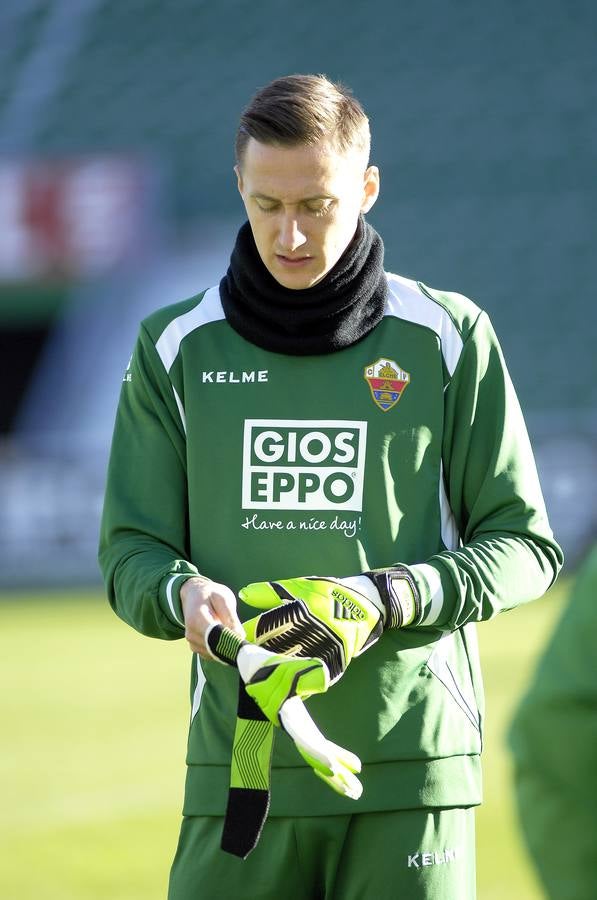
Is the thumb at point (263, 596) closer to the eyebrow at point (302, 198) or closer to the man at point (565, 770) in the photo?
the eyebrow at point (302, 198)

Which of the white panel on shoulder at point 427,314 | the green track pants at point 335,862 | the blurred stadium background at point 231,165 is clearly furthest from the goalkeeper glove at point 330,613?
the blurred stadium background at point 231,165

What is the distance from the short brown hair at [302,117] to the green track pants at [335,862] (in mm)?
1002

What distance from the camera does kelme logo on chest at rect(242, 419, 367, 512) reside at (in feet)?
7.30

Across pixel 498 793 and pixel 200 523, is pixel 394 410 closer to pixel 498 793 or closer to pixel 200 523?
pixel 200 523

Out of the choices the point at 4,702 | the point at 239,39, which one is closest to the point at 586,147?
the point at 239,39

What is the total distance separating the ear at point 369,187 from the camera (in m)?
2.29

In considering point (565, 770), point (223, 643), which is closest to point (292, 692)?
point (223, 643)

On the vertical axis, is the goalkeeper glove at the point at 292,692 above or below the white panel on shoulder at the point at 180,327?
below

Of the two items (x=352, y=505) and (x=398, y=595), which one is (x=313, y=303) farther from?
(x=398, y=595)

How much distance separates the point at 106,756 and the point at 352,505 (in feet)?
14.4

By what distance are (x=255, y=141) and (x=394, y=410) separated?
0.46 m

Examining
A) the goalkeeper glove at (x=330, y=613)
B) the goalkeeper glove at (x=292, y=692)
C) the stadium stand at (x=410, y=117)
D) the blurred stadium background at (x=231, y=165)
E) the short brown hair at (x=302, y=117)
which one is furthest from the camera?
the stadium stand at (x=410, y=117)

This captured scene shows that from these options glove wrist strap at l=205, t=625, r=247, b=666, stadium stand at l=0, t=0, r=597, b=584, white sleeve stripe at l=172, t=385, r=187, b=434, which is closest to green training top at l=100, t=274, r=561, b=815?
white sleeve stripe at l=172, t=385, r=187, b=434

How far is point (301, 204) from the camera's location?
7.11 ft
